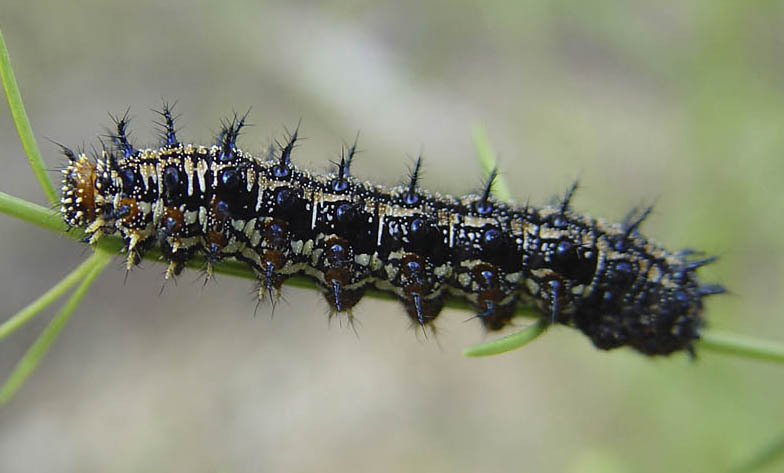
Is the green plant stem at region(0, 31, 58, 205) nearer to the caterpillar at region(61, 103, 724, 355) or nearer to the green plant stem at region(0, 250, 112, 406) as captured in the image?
the green plant stem at region(0, 250, 112, 406)

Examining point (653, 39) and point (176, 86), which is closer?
point (653, 39)

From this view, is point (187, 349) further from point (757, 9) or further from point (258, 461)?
point (757, 9)

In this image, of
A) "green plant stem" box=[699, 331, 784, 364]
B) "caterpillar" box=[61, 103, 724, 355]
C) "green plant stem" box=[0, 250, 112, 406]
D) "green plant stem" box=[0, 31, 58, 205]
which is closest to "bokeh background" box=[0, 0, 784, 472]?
"caterpillar" box=[61, 103, 724, 355]

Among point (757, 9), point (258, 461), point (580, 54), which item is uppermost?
point (757, 9)

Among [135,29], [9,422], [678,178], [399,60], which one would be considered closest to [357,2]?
[399,60]

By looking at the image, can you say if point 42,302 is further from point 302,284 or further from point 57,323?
point 302,284

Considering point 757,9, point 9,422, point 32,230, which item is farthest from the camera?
point 32,230
